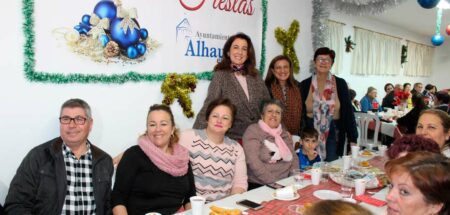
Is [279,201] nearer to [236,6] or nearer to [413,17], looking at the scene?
[236,6]

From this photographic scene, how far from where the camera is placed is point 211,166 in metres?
2.51

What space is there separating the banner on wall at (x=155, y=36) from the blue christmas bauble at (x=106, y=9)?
4 centimetres

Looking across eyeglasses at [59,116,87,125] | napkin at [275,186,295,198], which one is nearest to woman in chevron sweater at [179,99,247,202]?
napkin at [275,186,295,198]

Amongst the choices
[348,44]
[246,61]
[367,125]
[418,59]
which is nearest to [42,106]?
[246,61]

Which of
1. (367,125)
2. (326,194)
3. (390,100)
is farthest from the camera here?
(390,100)

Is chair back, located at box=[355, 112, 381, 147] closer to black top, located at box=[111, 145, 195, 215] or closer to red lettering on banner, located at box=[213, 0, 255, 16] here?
red lettering on banner, located at box=[213, 0, 255, 16]

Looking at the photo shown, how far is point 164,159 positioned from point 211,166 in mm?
426

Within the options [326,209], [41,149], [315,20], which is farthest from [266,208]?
[315,20]

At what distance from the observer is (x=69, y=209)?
2.07 metres

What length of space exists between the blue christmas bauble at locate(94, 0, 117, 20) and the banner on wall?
0.04m

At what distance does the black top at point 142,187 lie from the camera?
7.02 feet

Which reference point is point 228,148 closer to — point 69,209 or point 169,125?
point 169,125

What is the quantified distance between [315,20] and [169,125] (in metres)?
3.05

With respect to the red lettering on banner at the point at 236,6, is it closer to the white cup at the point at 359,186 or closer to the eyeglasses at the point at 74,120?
the eyeglasses at the point at 74,120
